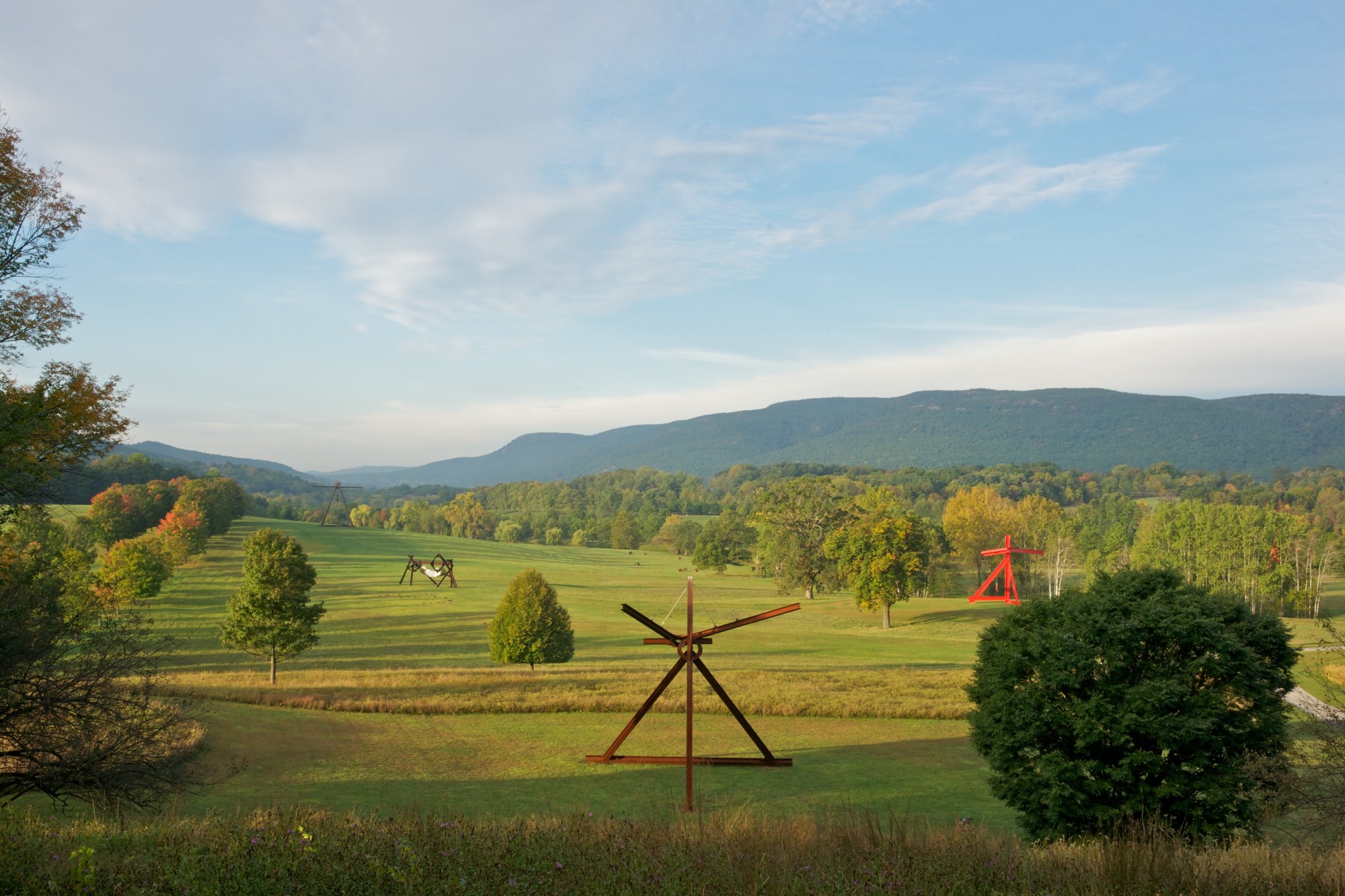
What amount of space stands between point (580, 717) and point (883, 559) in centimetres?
3768

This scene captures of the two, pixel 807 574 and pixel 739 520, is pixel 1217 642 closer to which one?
pixel 807 574

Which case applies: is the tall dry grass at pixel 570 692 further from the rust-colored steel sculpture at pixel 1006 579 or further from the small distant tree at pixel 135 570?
the rust-colored steel sculpture at pixel 1006 579

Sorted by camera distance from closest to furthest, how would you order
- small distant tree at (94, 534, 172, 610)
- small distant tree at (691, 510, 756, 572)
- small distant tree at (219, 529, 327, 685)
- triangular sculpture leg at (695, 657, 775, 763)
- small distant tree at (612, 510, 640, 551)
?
triangular sculpture leg at (695, 657, 775, 763), small distant tree at (219, 529, 327, 685), small distant tree at (94, 534, 172, 610), small distant tree at (691, 510, 756, 572), small distant tree at (612, 510, 640, 551)

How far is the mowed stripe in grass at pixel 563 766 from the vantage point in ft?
64.0

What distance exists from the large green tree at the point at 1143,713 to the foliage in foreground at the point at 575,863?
25.4ft

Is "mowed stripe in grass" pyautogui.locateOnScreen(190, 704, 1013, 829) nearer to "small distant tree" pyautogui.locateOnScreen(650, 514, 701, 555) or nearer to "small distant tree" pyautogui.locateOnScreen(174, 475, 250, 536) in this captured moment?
"small distant tree" pyautogui.locateOnScreen(174, 475, 250, 536)

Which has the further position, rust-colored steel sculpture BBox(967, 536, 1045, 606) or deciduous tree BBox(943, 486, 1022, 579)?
deciduous tree BBox(943, 486, 1022, 579)

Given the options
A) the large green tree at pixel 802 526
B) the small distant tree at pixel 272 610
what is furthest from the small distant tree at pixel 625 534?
the small distant tree at pixel 272 610

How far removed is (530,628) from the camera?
46.9 m

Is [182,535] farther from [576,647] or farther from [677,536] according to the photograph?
[677,536]

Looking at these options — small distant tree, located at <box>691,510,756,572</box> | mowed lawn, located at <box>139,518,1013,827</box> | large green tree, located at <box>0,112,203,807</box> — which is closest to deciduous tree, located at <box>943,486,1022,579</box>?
small distant tree, located at <box>691,510,756,572</box>

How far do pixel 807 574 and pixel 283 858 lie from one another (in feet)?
248

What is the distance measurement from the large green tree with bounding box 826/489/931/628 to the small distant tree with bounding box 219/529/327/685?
39.1 m

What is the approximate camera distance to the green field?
20.5 meters
